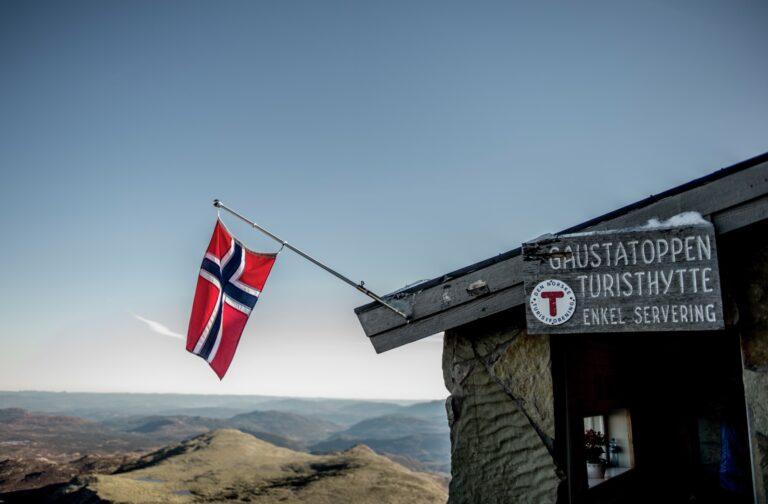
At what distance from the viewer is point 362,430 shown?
436ft

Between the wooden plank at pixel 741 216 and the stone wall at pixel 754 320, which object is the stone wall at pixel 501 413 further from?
the wooden plank at pixel 741 216

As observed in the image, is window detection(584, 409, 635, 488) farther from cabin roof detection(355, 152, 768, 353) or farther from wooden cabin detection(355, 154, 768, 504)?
cabin roof detection(355, 152, 768, 353)

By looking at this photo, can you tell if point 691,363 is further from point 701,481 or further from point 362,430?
point 362,430

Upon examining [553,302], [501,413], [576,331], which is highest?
[553,302]

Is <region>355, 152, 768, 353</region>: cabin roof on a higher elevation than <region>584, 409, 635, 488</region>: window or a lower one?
higher

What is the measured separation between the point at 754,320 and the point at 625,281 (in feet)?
2.96

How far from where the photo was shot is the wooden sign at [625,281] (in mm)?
3547

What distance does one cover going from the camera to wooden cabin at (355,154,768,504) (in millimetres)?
3525

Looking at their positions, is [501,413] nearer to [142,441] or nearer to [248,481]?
[248,481]

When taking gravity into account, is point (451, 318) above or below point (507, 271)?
below

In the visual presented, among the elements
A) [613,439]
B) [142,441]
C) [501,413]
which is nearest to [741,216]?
[501,413]

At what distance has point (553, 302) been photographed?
3.93 meters

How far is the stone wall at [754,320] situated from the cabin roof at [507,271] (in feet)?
1.03

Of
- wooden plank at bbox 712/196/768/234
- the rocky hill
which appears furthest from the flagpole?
the rocky hill
